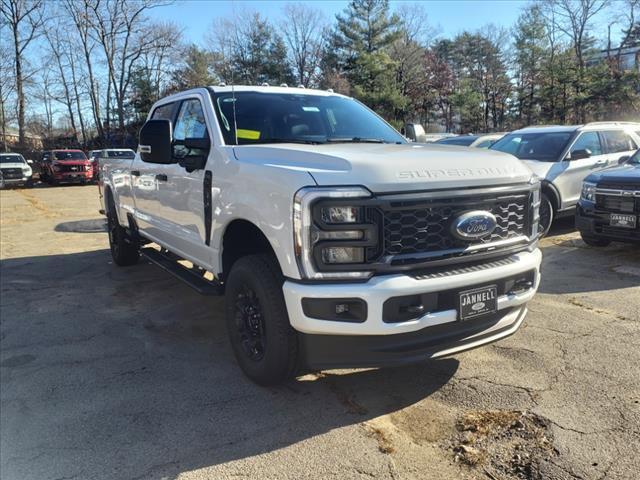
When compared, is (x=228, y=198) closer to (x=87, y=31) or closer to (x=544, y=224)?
(x=544, y=224)

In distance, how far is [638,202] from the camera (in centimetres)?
634

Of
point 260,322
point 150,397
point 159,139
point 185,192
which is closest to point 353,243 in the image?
point 260,322

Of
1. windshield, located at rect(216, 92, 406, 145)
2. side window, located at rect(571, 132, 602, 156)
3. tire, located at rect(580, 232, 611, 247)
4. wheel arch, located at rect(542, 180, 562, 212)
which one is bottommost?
tire, located at rect(580, 232, 611, 247)

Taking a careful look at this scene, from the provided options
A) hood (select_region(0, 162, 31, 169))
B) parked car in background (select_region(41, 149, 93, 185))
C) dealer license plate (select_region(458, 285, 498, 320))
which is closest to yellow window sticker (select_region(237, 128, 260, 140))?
dealer license plate (select_region(458, 285, 498, 320))

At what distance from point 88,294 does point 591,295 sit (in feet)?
18.6

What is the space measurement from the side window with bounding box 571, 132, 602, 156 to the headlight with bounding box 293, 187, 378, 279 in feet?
24.1

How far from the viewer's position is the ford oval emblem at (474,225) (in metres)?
2.95

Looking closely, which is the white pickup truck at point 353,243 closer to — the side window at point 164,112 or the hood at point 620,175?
the side window at point 164,112

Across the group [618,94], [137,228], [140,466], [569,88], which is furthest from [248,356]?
[569,88]

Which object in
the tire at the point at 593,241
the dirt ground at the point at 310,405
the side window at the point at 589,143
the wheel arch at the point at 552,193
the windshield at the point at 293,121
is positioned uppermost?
the windshield at the point at 293,121

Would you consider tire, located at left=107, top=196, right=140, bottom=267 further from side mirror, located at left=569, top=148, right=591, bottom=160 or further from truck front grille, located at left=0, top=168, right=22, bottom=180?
truck front grille, located at left=0, top=168, right=22, bottom=180

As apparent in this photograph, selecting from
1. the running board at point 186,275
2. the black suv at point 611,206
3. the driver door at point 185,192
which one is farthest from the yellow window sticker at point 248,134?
the black suv at point 611,206

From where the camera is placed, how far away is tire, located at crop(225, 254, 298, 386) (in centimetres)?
305

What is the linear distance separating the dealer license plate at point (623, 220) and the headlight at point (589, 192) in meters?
0.39
